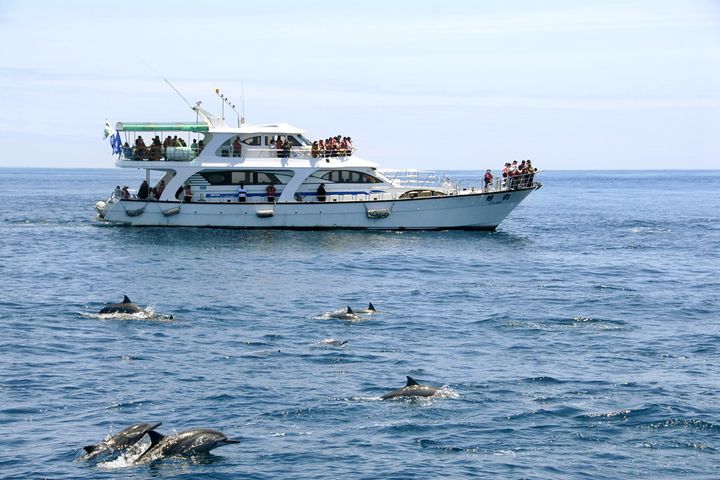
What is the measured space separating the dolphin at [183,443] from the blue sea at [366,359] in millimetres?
289

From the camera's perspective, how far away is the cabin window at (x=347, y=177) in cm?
6012

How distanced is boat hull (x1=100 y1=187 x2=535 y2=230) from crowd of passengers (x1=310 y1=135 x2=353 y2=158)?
10.1 ft

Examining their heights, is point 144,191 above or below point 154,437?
above

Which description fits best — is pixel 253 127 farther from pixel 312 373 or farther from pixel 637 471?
pixel 637 471

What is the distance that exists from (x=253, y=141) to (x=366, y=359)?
33731mm

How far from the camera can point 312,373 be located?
27281mm

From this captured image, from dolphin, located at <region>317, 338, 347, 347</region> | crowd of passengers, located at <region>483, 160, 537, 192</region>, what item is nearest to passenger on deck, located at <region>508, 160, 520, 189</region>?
crowd of passengers, located at <region>483, 160, 537, 192</region>

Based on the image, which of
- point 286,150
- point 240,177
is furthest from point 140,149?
point 286,150

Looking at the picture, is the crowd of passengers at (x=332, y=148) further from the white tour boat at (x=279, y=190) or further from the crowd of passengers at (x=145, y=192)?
the crowd of passengers at (x=145, y=192)

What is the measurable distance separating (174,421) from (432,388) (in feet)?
20.4

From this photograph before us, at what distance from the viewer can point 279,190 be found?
60.2m

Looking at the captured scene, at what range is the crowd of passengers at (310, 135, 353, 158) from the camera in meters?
60.3

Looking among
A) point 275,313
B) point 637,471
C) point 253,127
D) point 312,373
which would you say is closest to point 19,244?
point 253,127

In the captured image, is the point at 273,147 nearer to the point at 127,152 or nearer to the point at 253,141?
the point at 253,141
